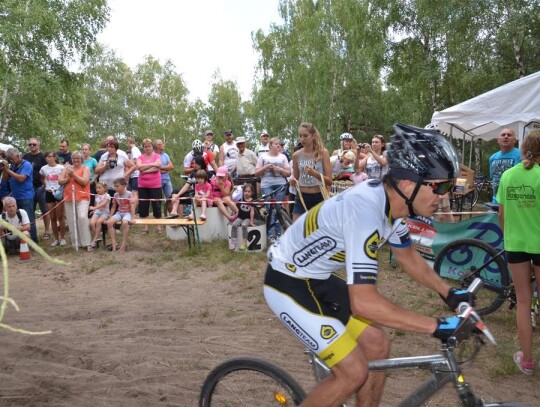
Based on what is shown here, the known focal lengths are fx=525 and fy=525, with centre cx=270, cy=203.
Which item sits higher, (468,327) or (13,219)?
(13,219)

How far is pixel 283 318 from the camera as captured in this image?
8.84 feet

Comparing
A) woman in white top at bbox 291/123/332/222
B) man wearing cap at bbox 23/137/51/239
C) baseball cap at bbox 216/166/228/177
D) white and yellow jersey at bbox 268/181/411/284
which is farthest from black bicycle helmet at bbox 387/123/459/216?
man wearing cap at bbox 23/137/51/239

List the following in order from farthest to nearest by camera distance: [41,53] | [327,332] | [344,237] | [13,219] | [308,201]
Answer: [41,53] → [13,219] → [308,201] → [327,332] → [344,237]

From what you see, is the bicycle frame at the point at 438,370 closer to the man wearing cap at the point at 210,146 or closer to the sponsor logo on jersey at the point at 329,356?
the sponsor logo on jersey at the point at 329,356

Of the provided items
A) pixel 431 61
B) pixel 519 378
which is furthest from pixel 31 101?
pixel 519 378

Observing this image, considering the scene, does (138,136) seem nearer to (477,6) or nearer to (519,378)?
(477,6)

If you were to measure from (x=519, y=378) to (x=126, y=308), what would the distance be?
4.47 metres

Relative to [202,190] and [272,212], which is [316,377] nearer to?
[272,212]

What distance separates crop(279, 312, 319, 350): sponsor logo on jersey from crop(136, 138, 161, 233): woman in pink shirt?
343 inches

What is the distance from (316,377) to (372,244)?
82 cm

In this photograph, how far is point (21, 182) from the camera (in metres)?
10.4

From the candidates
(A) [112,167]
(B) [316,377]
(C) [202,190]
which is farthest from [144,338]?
(A) [112,167]

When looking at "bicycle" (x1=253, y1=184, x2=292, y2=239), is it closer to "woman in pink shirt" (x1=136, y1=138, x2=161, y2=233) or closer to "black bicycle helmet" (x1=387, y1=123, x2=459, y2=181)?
"woman in pink shirt" (x1=136, y1=138, x2=161, y2=233)

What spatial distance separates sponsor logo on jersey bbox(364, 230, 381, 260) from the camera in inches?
91.4
